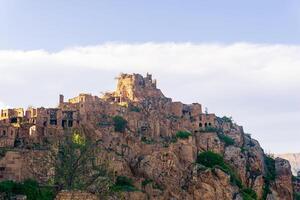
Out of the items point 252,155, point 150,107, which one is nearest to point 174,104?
point 150,107

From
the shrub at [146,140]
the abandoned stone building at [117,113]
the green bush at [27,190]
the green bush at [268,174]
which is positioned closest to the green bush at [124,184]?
the abandoned stone building at [117,113]

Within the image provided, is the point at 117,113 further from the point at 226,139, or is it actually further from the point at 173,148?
the point at 226,139

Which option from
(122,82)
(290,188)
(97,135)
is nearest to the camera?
(97,135)

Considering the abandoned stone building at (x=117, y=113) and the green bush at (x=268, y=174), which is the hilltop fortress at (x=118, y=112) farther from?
the green bush at (x=268, y=174)

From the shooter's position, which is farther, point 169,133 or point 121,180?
point 169,133

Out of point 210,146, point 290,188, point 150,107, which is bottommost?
point 290,188

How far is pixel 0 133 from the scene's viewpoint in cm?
7950

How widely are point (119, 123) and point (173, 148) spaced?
28.4ft

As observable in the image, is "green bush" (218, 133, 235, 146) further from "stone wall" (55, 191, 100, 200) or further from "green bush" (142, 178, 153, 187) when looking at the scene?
"stone wall" (55, 191, 100, 200)

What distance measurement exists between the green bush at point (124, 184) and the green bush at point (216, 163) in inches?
611

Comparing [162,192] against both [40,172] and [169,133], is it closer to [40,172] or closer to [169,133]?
[169,133]

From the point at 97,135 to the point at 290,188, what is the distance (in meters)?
36.0

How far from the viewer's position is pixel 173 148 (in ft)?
297

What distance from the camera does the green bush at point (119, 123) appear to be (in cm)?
8969
